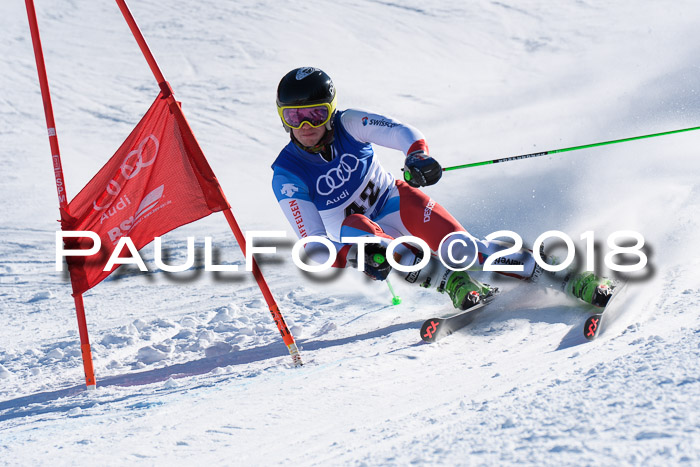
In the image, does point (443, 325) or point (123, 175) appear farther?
point (123, 175)

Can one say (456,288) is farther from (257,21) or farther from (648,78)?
(257,21)

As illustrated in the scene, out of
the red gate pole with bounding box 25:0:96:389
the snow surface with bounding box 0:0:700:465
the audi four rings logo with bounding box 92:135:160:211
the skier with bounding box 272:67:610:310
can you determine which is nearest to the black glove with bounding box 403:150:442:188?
the skier with bounding box 272:67:610:310

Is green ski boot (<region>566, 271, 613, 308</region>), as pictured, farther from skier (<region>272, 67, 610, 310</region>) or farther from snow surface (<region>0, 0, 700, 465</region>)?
snow surface (<region>0, 0, 700, 465</region>)

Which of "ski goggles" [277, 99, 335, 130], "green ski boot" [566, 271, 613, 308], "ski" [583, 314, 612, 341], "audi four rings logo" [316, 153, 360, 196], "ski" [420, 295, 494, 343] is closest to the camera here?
"ski" [583, 314, 612, 341]

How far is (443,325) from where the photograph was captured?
4000 millimetres

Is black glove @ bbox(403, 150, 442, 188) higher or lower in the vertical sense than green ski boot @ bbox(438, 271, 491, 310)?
higher

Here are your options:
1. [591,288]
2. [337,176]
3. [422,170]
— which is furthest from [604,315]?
[337,176]

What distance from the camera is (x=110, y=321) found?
5656mm

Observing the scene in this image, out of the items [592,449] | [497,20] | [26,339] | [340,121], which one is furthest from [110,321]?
[497,20]

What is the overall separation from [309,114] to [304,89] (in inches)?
6.0

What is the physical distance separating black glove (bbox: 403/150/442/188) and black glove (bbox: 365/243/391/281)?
0.42 meters

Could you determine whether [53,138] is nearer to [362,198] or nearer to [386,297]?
[362,198]

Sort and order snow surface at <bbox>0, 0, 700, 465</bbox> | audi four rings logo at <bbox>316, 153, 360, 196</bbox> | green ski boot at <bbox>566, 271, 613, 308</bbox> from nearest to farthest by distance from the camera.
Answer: snow surface at <bbox>0, 0, 700, 465</bbox> < green ski boot at <bbox>566, 271, 613, 308</bbox> < audi four rings logo at <bbox>316, 153, 360, 196</bbox>

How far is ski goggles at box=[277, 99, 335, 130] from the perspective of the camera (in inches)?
165
